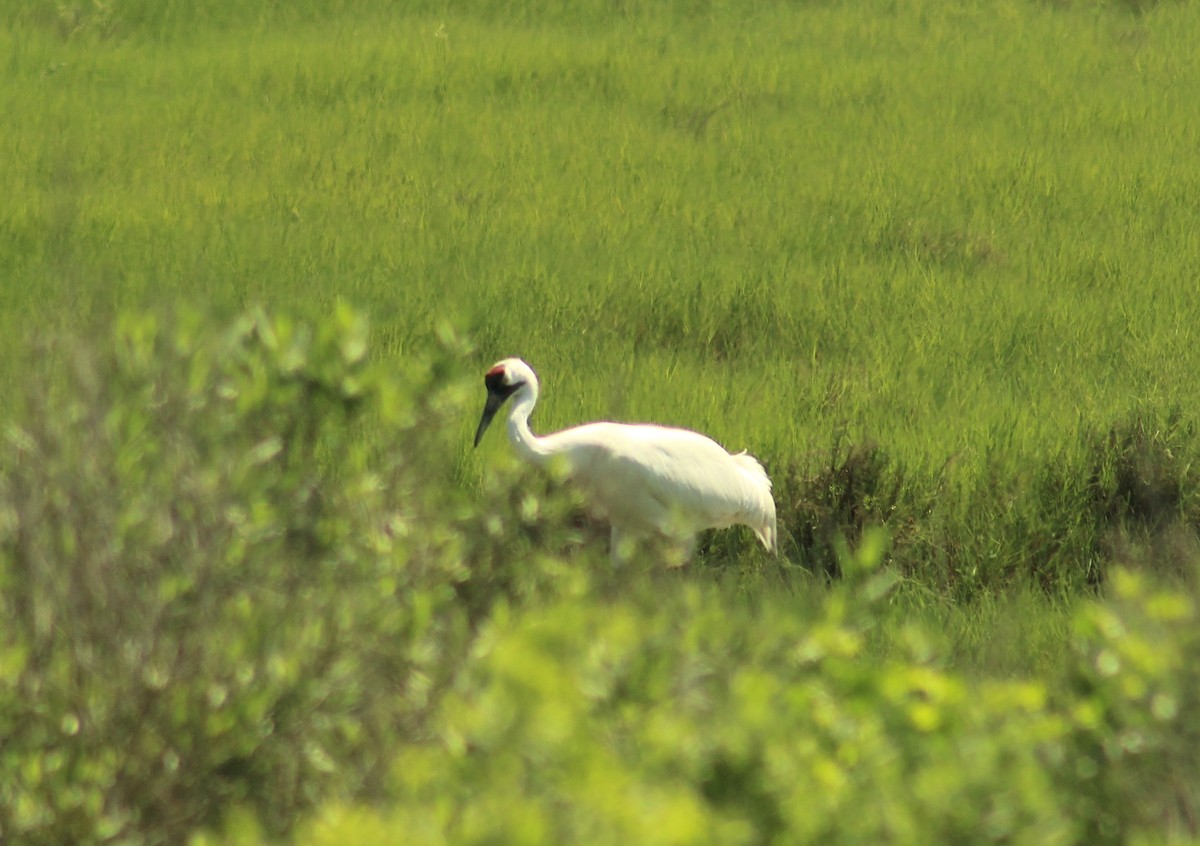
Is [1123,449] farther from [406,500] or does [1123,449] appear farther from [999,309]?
[406,500]

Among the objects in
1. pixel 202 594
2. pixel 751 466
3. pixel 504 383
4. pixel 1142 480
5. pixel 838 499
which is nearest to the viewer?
pixel 202 594

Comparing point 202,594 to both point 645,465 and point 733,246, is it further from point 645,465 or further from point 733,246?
point 733,246

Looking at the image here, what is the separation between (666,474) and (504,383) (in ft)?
1.98

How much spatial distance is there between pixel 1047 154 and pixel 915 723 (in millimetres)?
8278

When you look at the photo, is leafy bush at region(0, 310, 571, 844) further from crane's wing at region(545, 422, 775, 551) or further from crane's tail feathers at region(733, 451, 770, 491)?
crane's tail feathers at region(733, 451, 770, 491)

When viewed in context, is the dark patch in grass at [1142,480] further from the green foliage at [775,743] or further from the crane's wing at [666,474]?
the green foliage at [775,743]

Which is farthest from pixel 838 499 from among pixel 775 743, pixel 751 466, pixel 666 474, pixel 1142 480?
pixel 775 743

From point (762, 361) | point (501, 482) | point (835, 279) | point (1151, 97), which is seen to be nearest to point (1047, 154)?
point (1151, 97)

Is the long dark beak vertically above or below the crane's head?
below

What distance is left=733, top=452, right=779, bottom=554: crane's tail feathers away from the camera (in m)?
5.23

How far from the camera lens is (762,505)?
17.1ft

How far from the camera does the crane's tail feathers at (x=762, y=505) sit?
523 cm

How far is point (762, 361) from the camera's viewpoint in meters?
6.90

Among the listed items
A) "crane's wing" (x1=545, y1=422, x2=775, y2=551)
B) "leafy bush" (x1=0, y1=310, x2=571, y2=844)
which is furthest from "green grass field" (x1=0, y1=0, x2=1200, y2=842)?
"crane's wing" (x1=545, y1=422, x2=775, y2=551)
